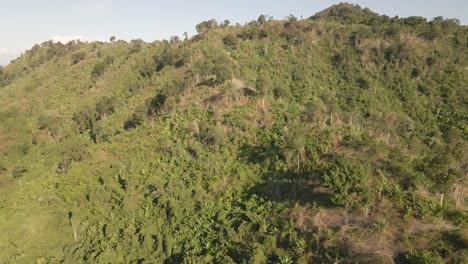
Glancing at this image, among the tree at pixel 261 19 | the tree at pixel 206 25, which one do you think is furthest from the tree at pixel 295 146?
the tree at pixel 206 25

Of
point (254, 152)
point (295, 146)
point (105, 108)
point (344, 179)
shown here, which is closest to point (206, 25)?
point (105, 108)

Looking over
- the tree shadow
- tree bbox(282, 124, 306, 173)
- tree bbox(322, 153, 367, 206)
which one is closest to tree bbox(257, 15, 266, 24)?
the tree shadow

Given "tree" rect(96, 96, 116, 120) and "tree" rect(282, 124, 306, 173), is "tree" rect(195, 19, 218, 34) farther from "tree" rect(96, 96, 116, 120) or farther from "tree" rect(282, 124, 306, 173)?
"tree" rect(282, 124, 306, 173)

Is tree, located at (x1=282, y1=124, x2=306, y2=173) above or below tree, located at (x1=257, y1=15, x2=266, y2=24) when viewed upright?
below

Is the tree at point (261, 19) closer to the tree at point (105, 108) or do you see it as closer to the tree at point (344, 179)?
the tree at point (105, 108)

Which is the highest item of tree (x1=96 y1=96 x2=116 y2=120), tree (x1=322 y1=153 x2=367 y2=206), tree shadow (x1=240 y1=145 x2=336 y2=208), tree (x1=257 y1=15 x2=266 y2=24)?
tree (x1=257 y1=15 x2=266 y2=24)

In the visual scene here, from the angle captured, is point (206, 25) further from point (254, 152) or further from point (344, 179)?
point (344, 179)

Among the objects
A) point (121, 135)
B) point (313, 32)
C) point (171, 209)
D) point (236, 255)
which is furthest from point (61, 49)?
point (236, 255)
